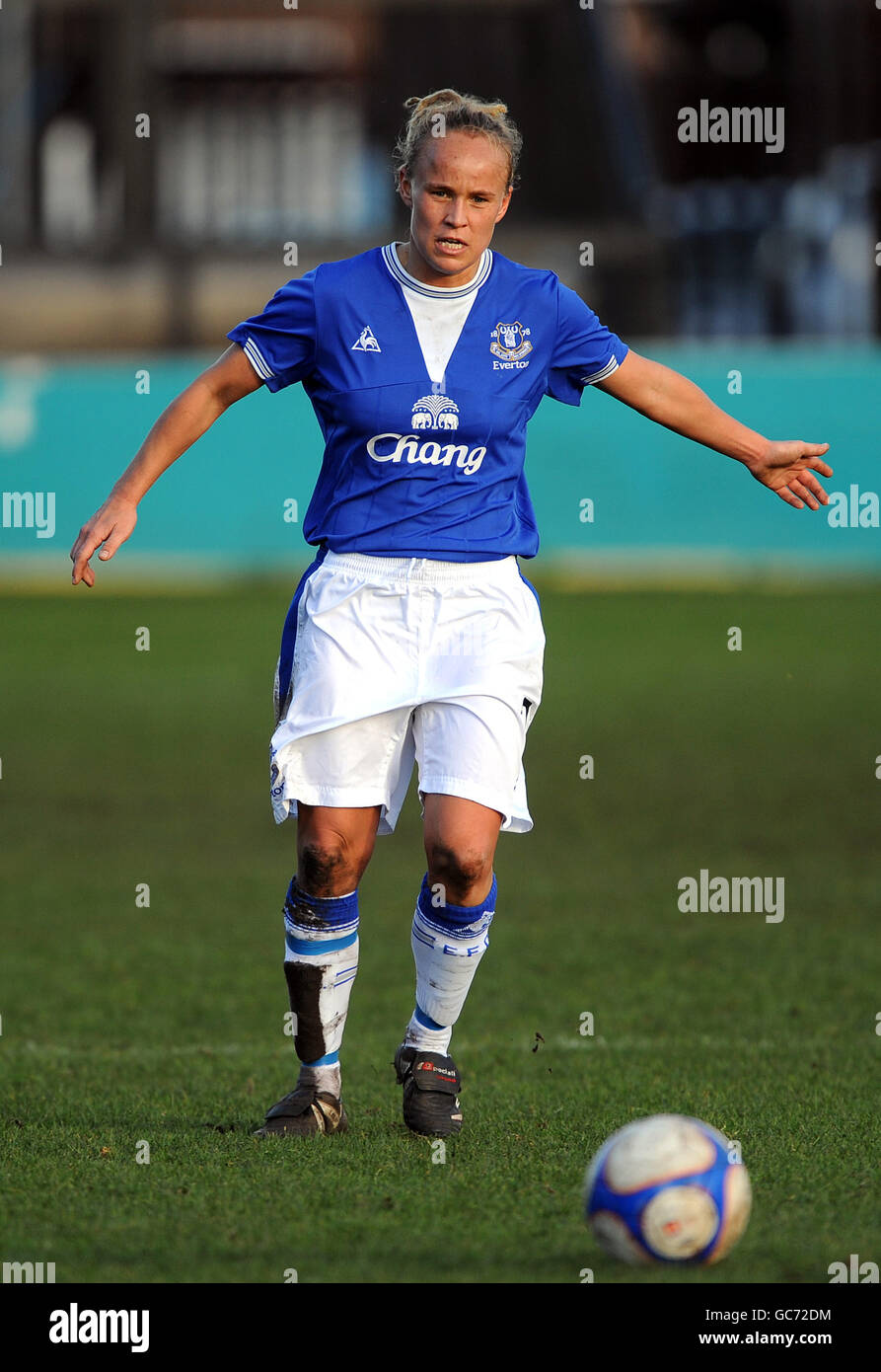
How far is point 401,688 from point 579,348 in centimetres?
94

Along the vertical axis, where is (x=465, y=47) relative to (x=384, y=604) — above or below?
above

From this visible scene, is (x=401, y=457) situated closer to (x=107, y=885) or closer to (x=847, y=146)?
(x=107, y=885)

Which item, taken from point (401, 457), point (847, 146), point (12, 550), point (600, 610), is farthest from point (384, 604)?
point (847, 146)

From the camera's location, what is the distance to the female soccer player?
452 cm

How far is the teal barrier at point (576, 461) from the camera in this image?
768 inches

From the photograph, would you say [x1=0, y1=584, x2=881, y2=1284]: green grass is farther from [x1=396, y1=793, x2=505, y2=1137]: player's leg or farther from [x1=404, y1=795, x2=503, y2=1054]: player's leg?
[x1=404, y1=795, x2=503, y2=1054]: player's leg

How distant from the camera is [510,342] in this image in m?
4.61

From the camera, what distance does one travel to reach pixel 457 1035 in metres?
5.94

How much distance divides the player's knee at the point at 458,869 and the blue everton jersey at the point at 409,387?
687 mm

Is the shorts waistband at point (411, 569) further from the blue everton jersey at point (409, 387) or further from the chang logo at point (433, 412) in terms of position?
the chang logo at point (433, 412)

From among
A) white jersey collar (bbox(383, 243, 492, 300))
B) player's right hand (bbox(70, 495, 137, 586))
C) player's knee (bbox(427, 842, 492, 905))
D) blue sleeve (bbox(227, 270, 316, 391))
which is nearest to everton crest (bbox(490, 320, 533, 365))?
white jersey collar (bbox(383, 243, 492, 300))

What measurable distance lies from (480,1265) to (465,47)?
3025cm

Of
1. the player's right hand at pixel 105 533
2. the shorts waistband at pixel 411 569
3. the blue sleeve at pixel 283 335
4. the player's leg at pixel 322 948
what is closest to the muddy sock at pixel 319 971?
the player's leg at pixel 322 948
